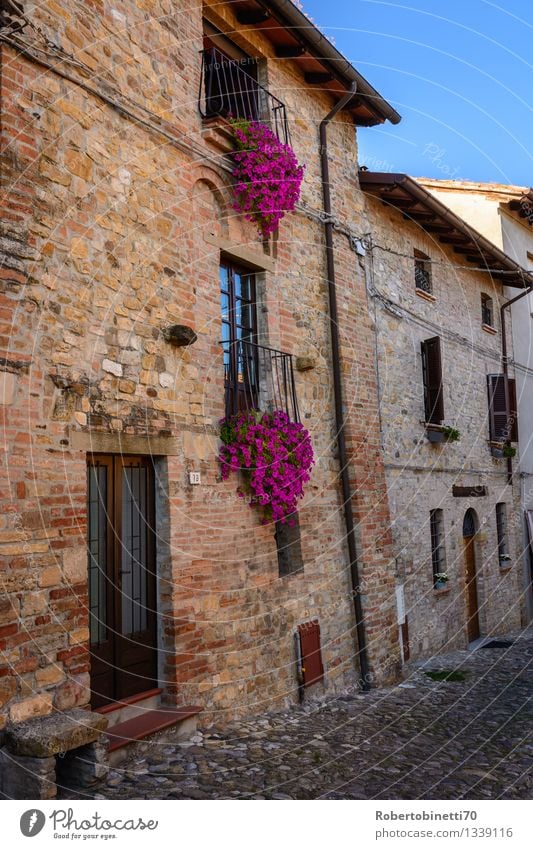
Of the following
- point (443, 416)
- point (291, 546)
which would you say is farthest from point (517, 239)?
point (291, 546)

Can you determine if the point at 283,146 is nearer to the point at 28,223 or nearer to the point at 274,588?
the point at 28,223

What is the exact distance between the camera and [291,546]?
7641 millimetres

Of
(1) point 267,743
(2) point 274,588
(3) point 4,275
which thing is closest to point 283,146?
(3) point 4,275

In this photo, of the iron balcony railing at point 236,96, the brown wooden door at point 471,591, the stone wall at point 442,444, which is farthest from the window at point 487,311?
the iron balcony railing at point 236,96

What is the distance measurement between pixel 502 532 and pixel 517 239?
6907 mm

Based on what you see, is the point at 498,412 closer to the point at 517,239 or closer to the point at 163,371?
the point at 517,239

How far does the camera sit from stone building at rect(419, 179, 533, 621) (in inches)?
603

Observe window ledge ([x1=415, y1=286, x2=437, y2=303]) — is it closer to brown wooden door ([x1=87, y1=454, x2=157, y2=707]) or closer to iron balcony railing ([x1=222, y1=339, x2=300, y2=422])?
iron balcony railing ([x1=222, y1=339, x2=300, y2=422])

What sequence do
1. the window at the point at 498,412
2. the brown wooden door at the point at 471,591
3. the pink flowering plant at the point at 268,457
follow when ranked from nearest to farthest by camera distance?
the pink flowering plant at the point at 268,457
the brown wooden door at the point at 471,591
the window at the point at 498,412

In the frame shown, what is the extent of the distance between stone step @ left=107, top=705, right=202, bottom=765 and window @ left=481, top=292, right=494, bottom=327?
11.0 m

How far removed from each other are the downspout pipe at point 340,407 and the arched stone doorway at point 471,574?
495 centimetres

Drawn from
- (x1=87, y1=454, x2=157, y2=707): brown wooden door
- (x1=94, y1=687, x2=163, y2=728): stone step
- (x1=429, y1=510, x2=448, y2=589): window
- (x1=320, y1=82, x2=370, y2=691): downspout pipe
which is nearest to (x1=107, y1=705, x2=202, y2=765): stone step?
(x1=94, y1=687, x2=163, y2=728): stone step

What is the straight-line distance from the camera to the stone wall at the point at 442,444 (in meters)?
10.1

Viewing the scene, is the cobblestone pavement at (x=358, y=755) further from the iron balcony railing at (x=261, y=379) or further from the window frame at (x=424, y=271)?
the window frame at (x=424, y=271)
